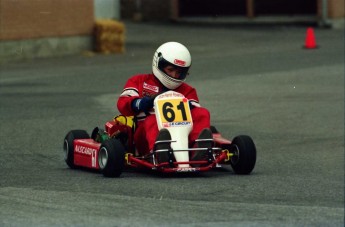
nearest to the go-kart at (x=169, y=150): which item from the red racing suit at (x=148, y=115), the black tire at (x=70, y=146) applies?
the red racing suit at (x=148, y=115)

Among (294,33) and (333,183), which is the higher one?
(333,183)

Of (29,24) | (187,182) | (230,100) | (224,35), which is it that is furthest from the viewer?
(224,35)

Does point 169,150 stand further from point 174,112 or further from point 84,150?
point 84,150

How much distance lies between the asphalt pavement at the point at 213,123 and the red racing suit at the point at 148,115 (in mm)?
357

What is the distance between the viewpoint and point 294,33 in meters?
34.7

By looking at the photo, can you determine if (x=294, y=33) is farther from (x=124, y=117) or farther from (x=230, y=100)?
(x=124, y=117)

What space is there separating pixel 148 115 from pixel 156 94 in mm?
233

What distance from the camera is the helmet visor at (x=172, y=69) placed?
36.8 ft

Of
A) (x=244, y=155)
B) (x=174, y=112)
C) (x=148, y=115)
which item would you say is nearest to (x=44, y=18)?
(x=148, y=115)

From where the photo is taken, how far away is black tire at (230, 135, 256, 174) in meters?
10.8

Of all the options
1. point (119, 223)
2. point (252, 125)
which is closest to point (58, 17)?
point (252, 125)

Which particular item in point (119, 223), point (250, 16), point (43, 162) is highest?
point (119, 223)

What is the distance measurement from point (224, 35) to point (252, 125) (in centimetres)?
1865

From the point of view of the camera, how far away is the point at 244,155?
35.3ft
